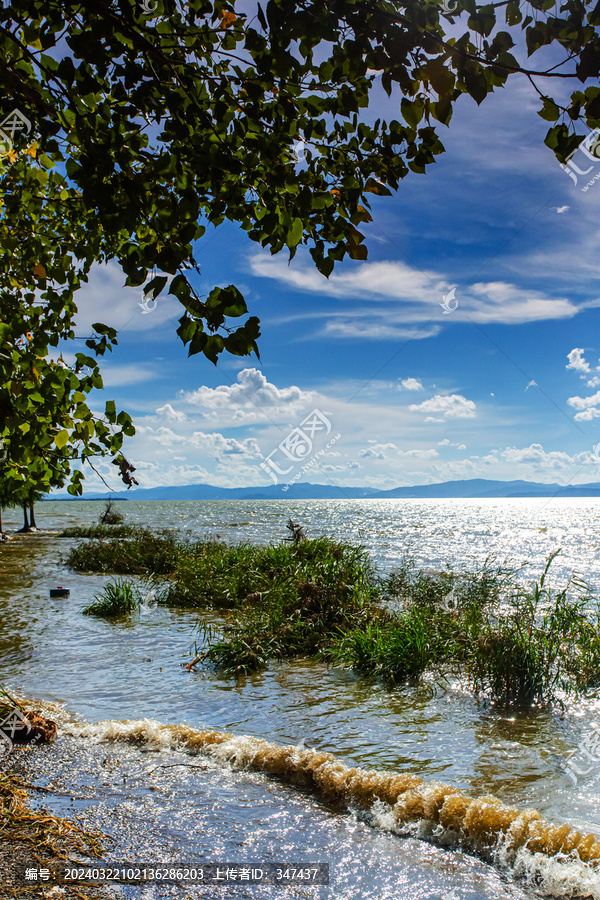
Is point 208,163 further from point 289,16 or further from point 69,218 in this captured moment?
point 69,218

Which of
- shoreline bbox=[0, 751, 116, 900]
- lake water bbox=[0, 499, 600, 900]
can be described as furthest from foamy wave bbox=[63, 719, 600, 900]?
shoreline bbox=[0, 751, 116, 900]

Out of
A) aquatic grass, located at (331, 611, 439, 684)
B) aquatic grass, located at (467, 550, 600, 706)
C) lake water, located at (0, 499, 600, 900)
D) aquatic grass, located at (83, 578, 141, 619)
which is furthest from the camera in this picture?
aquatic grass, located at (83, 578, 141, 619)

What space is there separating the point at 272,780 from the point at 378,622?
207 inches

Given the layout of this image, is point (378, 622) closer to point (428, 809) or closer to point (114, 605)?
point (428, 809)

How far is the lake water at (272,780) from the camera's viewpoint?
13.3 feet

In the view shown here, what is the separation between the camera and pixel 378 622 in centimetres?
1052

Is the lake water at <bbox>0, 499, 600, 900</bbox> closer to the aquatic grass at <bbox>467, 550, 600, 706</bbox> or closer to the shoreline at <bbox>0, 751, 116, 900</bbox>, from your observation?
the shoreline at <bbox>0, 751, 116, 900</bbox>

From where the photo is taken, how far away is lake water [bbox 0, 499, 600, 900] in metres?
4.06

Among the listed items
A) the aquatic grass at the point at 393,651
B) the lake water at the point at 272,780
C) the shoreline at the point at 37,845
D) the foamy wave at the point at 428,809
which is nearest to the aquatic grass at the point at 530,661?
the lake water at the point at 272,780

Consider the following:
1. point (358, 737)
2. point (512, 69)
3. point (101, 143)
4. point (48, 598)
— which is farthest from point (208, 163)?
point (48, 598)
